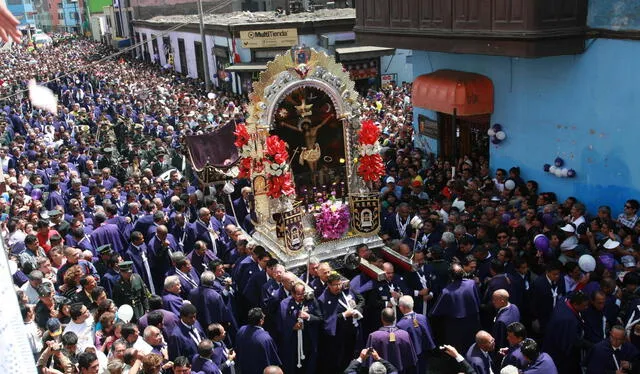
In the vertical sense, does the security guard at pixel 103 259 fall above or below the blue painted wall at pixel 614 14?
below

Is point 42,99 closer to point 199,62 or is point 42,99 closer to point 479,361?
point 199,62

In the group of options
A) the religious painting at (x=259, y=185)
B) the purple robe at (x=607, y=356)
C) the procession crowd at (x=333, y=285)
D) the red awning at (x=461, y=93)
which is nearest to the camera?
the purple robe at (x=607, y=356)

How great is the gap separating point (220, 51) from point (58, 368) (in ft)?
83.2

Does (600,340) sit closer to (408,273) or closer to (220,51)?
(408,273)

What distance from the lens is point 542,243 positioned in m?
8.82

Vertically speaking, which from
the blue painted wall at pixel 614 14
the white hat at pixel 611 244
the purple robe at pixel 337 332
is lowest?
the purple robe at pixel 337 332

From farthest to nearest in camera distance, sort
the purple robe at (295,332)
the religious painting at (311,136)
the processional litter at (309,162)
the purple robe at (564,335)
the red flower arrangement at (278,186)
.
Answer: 1. the religious painting at (311,136)
2. the processional litter at (309,162)
3. the red flower arrangement at (278,186)
4. the purple robe at (295,332)
5. the purple robe at (564,335)

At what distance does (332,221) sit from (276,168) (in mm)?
1464

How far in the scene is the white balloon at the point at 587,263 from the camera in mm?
7773

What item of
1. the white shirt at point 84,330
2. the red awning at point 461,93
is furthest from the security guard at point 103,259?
the red awning at point 461,93

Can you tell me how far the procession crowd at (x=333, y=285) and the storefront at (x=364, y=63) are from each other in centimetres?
1261

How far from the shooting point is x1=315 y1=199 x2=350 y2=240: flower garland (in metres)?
10.8

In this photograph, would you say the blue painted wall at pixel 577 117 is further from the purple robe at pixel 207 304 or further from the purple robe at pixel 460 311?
the purple robe at pixel 207 304

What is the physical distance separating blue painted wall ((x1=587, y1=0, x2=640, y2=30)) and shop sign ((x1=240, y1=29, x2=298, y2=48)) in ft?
56.1
